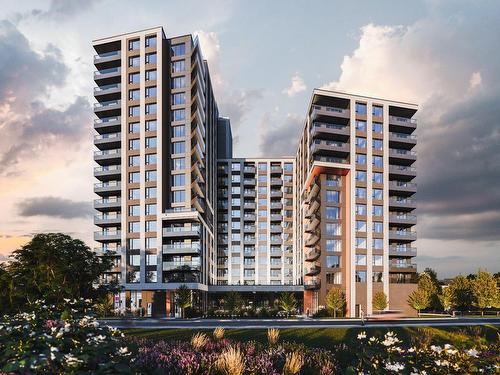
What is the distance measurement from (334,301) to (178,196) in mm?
30692

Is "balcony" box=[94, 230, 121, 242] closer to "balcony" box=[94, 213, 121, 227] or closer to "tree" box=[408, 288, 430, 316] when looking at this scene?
"balcony" box=[94, 213, 121, 227]

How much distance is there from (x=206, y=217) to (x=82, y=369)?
85.2m

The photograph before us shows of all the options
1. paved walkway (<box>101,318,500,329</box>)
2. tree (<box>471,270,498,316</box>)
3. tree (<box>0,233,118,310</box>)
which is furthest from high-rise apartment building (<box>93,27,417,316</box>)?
tree (<box>0,233,118,310</box>)

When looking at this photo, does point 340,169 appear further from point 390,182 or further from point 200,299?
point 200,299

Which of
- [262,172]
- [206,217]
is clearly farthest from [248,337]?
[262,172]

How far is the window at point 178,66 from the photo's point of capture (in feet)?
274

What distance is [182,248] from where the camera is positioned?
77.1m

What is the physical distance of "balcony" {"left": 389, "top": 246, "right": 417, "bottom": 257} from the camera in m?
80.4

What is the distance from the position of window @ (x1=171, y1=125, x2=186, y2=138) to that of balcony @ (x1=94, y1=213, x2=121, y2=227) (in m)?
17.2

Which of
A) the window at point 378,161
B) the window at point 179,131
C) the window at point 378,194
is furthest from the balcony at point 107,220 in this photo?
the window at point 378,161

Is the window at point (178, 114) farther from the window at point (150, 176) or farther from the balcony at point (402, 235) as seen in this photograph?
the balcony at point (402, 235)

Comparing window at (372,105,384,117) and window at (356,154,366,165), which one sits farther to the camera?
window at (372,105,384,117)

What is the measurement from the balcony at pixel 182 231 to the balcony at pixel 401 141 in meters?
36.6

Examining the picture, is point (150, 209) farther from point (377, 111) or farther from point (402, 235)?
point (402, 235)
